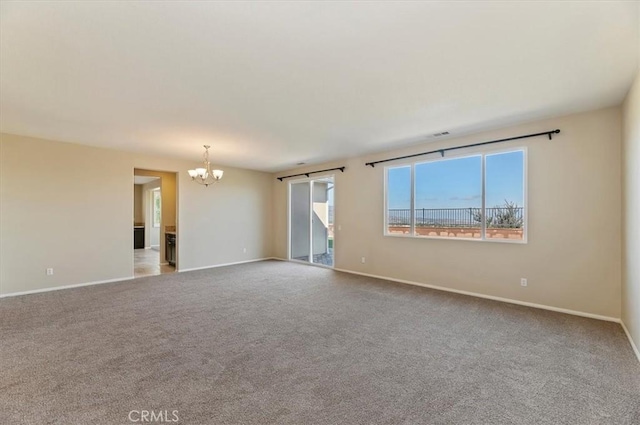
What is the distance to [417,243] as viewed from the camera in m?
5.41

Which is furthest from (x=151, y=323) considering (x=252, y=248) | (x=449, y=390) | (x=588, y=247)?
(x=588, y=247)

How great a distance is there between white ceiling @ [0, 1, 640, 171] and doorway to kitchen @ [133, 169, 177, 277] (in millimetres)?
3654

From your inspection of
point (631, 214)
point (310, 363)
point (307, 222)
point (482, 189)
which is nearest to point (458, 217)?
point (482, 189)

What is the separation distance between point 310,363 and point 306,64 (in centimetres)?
270

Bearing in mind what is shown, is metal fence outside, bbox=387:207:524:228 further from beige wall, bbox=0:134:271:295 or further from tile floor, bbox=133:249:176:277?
tile floor, bbox=133:249:176:277

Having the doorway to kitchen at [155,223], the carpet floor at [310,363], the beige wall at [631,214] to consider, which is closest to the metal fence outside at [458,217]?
the beige wall at [631,214]

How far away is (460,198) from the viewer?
5004 mm

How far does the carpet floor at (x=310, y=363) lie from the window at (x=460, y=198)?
127 centimetres

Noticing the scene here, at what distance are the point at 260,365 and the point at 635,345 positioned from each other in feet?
11.9

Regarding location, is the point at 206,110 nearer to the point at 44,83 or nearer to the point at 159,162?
the point at 44,83

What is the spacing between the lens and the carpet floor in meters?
1.93

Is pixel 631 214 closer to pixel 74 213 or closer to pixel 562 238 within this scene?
pixel 562 238

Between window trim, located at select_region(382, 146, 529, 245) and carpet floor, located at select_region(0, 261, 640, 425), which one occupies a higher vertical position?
window trim, located at select_region(382, 146, 529, 245)

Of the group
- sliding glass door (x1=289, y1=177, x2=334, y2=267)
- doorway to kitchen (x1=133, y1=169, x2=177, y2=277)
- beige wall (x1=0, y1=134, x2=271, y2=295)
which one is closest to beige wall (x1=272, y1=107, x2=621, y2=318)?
sliding glass door (x1=289, y1=177, x2=334, y2=267)
